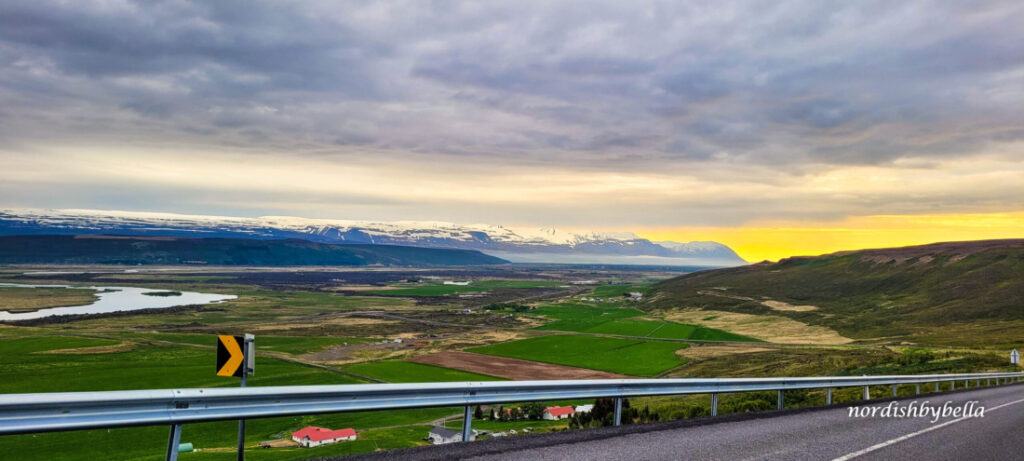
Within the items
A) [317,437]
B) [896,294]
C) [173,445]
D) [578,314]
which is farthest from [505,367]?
[896,294]

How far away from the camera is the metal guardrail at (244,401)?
6.29 m

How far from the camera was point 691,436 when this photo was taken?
1086 centimetres

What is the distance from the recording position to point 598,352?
8719cm

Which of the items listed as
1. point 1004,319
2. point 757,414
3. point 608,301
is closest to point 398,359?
point 757,414

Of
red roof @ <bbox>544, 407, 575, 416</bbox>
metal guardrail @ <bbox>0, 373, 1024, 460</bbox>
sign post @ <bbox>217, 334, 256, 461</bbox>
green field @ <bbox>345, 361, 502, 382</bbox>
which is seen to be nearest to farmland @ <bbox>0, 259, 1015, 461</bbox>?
green field @ <bbox>345, 361, 502, 382</bbox>

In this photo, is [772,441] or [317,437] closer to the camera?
[772,441]

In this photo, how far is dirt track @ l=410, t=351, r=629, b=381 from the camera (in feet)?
220

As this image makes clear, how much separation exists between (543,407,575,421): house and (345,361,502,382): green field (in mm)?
14925

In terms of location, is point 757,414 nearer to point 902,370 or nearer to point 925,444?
point 925,444

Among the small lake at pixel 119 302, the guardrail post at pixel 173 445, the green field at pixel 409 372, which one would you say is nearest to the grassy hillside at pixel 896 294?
the green field at pixel 409 372

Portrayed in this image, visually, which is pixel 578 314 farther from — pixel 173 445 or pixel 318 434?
pixel 173 445

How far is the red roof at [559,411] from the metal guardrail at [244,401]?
3741 centimetres

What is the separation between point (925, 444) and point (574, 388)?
6.28m

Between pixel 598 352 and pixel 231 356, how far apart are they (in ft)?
267
